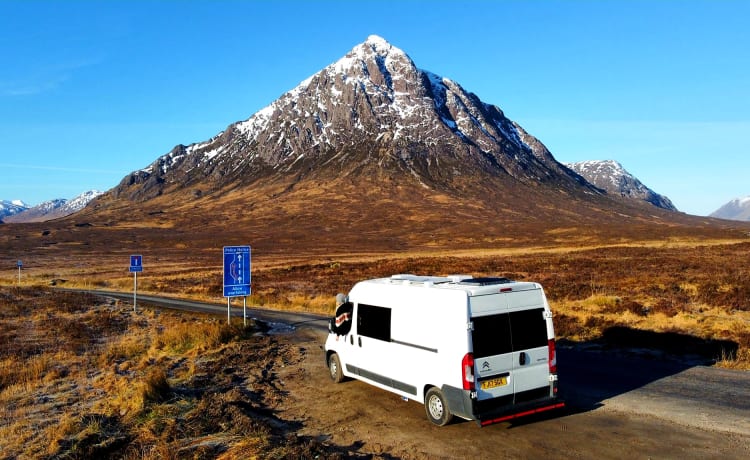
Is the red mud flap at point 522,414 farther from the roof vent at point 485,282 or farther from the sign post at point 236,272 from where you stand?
the sign post at point 236,272

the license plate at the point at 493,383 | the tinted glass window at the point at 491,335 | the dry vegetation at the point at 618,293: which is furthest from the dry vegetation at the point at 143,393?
the dry vegetation at the point at 618,293

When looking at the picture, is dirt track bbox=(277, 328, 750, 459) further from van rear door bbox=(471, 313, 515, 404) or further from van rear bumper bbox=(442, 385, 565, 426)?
van rear door bbox=(471, 313, 515, 404)

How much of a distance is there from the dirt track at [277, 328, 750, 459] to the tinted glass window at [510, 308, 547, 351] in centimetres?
148

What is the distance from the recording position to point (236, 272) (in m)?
20.6

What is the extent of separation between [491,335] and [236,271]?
13707 millimetres

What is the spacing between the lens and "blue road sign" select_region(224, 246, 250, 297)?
66.4 ft

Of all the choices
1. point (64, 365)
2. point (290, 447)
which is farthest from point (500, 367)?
point (64, 365)

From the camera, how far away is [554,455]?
26.5ft

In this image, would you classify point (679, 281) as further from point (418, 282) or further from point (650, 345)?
point (418, 282)

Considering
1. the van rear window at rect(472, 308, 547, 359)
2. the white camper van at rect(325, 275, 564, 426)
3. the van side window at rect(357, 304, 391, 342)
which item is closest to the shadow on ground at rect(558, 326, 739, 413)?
the white camper van at rect(325, 275, 564, 426)

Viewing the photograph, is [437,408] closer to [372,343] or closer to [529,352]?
[529,352]

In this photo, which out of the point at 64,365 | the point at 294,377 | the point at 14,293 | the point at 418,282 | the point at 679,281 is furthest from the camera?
the point at 14,293

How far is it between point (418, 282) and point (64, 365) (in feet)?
39.0

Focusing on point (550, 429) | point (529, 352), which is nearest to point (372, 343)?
point (529, 352)
